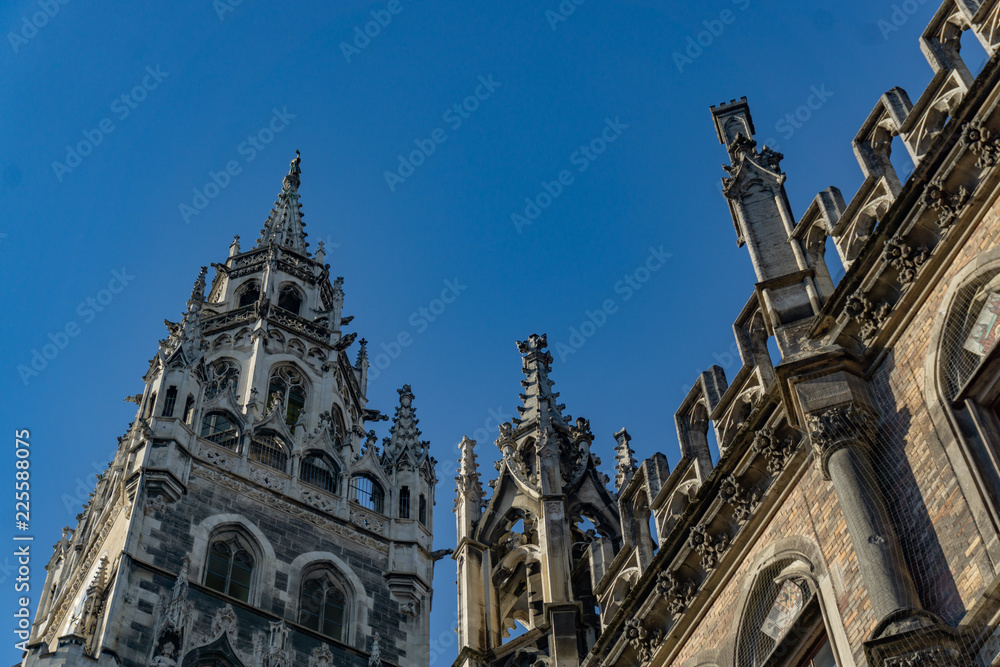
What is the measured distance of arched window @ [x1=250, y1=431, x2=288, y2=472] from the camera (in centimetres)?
4447

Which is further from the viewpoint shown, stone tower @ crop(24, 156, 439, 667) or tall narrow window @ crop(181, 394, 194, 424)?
tall narrow window @ crop(181, 394, 194, 424)

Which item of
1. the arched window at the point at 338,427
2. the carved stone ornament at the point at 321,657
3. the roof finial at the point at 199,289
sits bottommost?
the carved stone ornament at the point at 321,657

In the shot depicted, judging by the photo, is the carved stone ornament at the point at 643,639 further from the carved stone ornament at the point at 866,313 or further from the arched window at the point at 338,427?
the arched window at the point at 338,427

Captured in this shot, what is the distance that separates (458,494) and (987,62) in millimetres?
10247

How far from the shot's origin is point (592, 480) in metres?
19.8

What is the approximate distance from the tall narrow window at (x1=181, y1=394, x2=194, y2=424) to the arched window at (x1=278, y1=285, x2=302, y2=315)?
11.2 meters

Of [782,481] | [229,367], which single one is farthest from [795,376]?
[229,367]

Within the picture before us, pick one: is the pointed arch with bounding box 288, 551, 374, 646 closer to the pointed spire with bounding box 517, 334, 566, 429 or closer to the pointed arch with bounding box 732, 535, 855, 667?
the pointed spire with bounding box 517, 334, 566, 429

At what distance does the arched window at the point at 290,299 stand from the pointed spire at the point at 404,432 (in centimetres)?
821

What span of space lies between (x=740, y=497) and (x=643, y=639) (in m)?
1.86

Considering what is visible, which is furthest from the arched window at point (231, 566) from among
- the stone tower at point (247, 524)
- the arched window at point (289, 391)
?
the arched window at point (289, 391)

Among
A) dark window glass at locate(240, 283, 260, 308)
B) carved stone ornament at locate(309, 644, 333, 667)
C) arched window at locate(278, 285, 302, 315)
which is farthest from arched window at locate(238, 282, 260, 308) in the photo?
carved stone ornament at locate(309, 644, 333, 667)

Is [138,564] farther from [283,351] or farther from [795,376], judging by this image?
[795,376]

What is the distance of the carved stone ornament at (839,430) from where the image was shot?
1292cm
